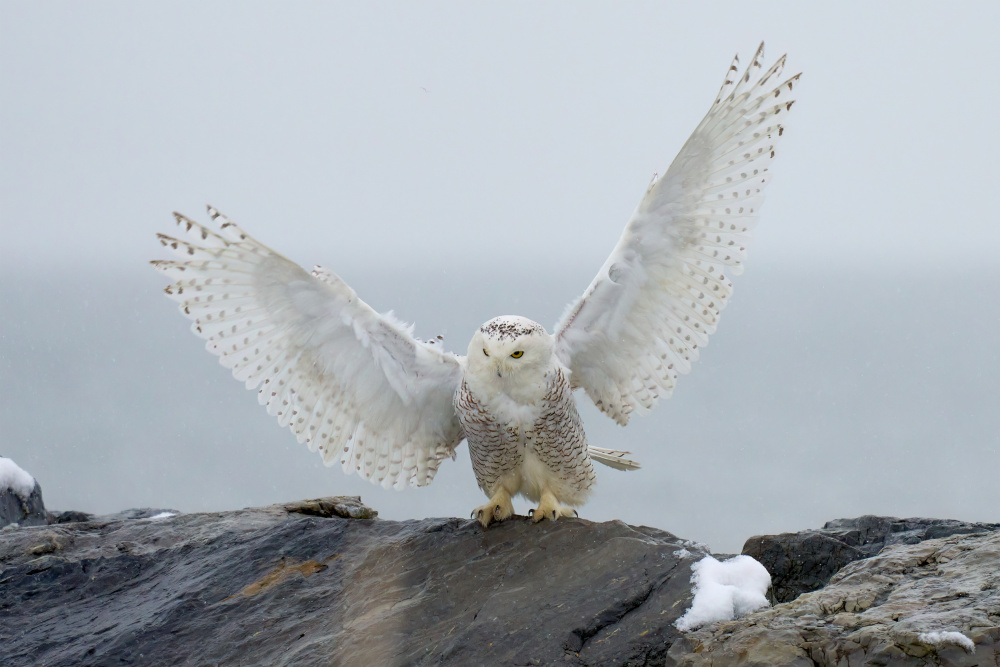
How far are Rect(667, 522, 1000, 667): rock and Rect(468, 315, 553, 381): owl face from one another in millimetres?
1564

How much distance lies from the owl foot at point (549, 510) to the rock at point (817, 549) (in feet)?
3.43

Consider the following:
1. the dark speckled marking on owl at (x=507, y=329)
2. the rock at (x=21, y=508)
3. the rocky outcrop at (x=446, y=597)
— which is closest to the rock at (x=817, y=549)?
the rocky outcrop at (x=446, y=597)

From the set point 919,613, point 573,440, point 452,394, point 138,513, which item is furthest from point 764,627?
point 138,513

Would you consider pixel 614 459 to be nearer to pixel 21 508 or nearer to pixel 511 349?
pixel 511 349

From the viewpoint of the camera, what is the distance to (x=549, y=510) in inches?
193

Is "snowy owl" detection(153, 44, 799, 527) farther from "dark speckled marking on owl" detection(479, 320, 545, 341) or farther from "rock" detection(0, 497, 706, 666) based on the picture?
"rock" detection(0, 497, 706, 666)

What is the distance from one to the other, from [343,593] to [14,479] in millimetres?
3698

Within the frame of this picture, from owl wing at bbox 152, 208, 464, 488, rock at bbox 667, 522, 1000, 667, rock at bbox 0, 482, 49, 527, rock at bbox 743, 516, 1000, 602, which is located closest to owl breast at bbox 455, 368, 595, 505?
owl wing at bbox 152, 208, 464, 488

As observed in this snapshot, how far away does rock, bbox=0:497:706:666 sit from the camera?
3.79 m

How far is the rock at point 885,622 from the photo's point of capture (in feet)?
9.81

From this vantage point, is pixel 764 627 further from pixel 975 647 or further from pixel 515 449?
pixel 515 449

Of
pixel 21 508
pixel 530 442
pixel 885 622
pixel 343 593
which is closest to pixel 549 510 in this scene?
pixel 530 442

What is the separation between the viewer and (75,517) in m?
7.34

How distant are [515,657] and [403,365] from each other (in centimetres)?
207
